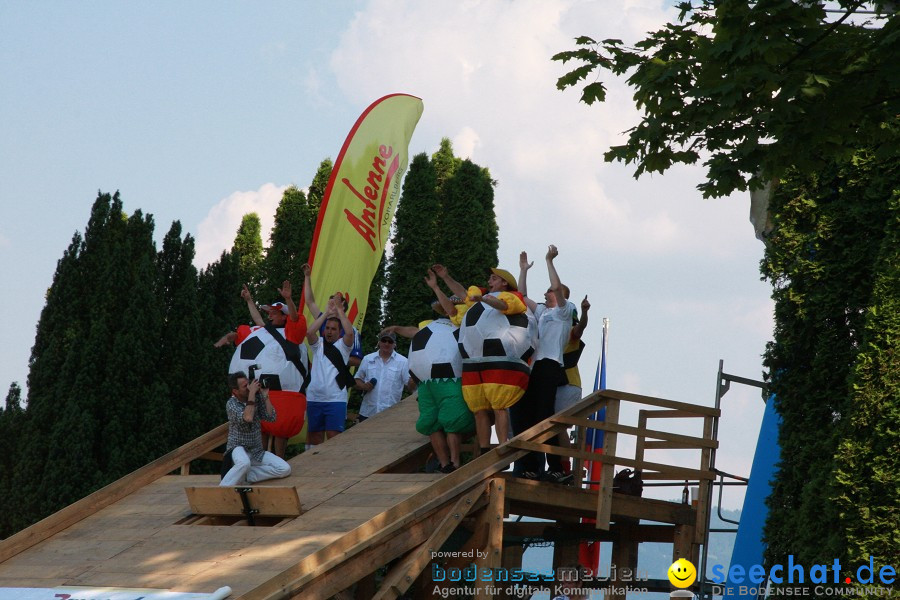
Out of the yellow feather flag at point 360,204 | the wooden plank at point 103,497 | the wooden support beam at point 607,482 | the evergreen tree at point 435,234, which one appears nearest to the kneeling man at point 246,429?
the wooden plank at point 103,497

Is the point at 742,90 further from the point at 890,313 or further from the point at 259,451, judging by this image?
the point at 259,451

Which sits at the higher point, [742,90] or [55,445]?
[742,90]

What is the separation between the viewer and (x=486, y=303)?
10164 millimetres

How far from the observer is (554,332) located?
10.5 metres

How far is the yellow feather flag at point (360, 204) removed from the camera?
1427cm

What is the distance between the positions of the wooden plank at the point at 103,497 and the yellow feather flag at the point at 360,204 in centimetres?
269

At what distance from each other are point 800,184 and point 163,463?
6844 millimetres

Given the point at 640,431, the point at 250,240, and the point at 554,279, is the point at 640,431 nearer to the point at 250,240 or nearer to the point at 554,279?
the point at 554,279

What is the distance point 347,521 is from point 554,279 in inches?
117

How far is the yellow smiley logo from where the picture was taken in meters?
10.7

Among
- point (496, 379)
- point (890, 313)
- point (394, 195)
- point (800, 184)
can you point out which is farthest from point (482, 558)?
point (394, 195)

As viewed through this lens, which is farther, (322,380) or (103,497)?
(322,380)

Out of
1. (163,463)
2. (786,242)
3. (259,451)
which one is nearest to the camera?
(259,451)

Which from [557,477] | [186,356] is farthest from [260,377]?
[186,356]
